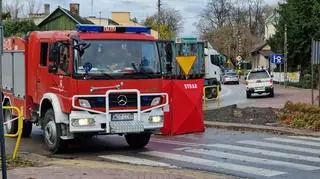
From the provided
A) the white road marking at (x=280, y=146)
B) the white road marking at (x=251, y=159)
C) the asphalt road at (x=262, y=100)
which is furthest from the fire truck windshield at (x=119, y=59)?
the asphalt road at (x=262, y=100)

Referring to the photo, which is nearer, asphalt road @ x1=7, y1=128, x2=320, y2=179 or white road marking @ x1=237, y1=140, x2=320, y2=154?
asphalt road @ x1=7, y1=128, x2=320, y2=179

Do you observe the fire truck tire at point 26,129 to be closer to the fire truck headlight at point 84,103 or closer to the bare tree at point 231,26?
the fire truck headlight at point 84,103

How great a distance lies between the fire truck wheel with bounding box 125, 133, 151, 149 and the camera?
49.6ft

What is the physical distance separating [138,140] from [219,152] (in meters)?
2.21

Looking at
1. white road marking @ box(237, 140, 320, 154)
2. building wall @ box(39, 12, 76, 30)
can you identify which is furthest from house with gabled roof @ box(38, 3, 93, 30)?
white road marking @ box(237, 140, 320, 154)

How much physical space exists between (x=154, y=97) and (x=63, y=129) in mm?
2134

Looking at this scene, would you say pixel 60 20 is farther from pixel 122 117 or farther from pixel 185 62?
pixel 122 117

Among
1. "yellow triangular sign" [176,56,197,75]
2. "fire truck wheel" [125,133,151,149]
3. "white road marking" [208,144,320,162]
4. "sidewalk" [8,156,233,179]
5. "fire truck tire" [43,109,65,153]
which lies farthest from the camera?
"yellow triangular sign" [176,56,197,75]

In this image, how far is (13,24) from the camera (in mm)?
57125

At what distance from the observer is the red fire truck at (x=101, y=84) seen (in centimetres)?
1334

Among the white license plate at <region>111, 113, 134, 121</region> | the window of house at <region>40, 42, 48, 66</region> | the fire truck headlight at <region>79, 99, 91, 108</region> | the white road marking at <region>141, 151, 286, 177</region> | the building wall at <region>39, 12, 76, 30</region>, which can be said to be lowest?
the white road marking at <region>141, 151, 286, 177</region>

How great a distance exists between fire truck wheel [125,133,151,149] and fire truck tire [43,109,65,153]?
1892 mm

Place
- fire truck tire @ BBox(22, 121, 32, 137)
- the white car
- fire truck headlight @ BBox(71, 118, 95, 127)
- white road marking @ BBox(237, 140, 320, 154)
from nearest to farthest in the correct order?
fire truck headlight @ BBox(71, 118, 95, 127)
white road marking @ BBox(237, 140, 320, 154)
fire truck tire @ BBox(22, 121, 32, 137)
the white car

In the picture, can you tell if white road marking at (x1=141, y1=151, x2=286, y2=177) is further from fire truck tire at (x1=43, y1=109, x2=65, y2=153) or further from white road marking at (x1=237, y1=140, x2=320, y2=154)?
white road marking at (x1=237, y1=140, x2=320, y2=154)
